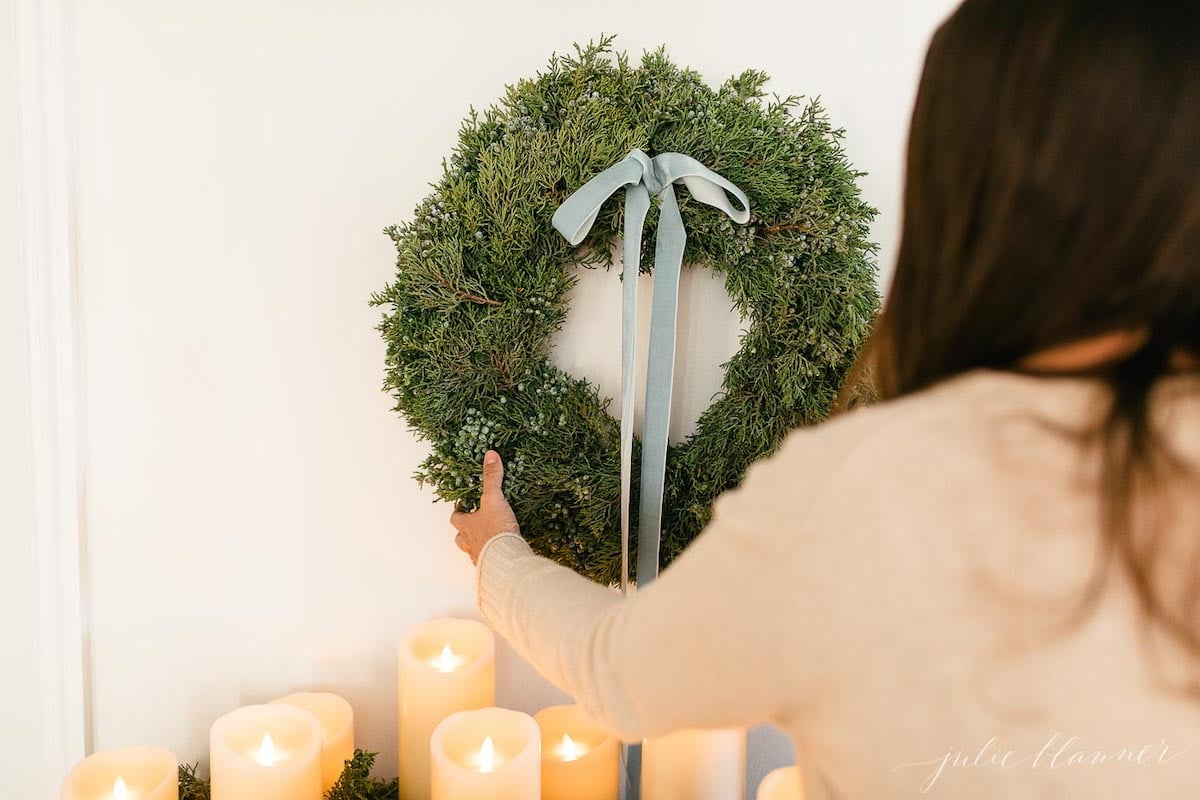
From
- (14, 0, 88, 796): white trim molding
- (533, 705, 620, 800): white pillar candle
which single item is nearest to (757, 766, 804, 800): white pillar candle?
(533, 705, 620, 800): white pillar candle

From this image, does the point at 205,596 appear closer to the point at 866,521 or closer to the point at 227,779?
the point at 227,779

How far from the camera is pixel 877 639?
500 mm

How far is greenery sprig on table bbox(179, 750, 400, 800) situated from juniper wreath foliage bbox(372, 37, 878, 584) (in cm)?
32

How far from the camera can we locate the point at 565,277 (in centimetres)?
101

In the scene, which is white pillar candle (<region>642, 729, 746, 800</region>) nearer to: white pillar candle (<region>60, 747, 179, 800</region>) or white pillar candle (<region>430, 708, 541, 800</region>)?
white pillar candle (<region>430, 708, 541, 800</region>)

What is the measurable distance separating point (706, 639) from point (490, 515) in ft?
1.48

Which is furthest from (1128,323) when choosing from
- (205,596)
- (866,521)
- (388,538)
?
(205,596)

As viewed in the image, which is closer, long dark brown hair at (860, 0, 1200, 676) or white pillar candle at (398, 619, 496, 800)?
long dark brown hair at (860, 0, 1200, 676)

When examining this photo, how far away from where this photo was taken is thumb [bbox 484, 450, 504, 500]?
37.9 inches

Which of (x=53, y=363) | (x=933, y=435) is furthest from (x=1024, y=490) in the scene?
(x=53, y=363)

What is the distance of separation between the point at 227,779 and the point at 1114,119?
98 centimetres
